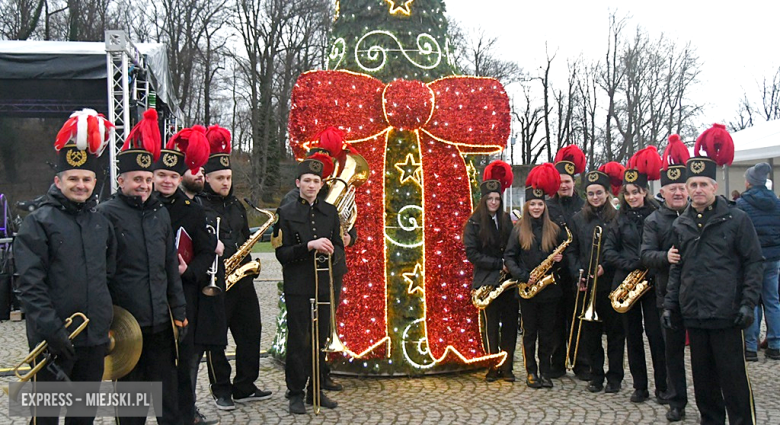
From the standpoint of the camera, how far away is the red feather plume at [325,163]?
20.1 ft

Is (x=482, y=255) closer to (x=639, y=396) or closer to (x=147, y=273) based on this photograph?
(x=639, y=396)

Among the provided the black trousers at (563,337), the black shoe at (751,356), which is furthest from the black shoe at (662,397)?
the black shoe at (751,356)

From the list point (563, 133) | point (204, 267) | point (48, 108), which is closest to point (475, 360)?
point (204, 267)

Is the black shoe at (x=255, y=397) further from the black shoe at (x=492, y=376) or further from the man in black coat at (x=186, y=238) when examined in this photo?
the black shoe at (x=492, y=376)

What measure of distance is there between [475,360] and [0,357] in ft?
17.5

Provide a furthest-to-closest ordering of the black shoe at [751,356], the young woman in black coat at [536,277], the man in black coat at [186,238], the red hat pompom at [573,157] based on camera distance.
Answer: the black shoe at [751,356] → the red hat pompom at [573,157] → the young woman in black coat at [536,277] → the man in black coat at [186,238]

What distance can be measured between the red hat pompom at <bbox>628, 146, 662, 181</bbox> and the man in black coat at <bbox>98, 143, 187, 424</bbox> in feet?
13.3

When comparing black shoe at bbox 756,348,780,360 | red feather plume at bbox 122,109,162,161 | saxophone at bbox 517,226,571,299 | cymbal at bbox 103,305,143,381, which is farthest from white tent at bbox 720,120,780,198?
cymbal at bbox 103,305,143,381

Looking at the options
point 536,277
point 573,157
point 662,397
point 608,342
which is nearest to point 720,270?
point 662,397

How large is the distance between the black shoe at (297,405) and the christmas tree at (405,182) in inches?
37.5

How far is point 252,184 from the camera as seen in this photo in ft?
127

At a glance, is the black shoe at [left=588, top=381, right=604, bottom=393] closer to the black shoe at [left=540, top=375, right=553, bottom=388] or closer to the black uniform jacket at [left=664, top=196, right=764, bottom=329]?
the black shoe at [left=540, top=375, right=553, bottom=388]

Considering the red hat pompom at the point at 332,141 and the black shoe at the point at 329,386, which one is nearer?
the red hat pompom at the point at 332,141

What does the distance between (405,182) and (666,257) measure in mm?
2566
